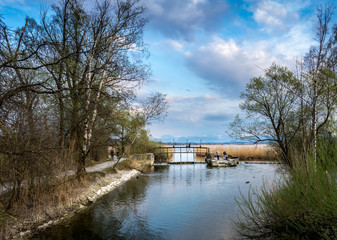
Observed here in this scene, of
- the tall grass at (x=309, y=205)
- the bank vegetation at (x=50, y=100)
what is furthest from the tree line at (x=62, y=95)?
the tall grass at (x=309, y=205)

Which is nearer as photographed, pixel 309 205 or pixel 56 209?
pixel 309 205

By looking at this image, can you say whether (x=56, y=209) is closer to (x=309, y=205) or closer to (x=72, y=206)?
(x=72, y=206)

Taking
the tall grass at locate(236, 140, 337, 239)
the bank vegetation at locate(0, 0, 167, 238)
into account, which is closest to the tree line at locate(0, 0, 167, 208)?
the bank vegetation at locate(0, 0, 167, 238)

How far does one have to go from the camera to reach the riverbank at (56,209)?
7.98 meters

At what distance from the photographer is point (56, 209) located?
1018cm

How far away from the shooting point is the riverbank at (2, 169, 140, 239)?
7984mm

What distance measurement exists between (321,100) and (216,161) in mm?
22945

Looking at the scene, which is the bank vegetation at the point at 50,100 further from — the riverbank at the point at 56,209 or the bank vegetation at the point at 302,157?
the bank vegetation at the point at 302,157

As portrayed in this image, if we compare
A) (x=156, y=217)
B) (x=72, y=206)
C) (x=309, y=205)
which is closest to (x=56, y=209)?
(x=72, y=206)

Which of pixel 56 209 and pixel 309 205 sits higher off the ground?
pixel 309 205

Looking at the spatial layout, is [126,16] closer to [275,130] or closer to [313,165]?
[275,130]

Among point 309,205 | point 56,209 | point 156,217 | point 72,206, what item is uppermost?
point 309,205

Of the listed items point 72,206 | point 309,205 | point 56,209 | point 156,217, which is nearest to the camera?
point 309,205

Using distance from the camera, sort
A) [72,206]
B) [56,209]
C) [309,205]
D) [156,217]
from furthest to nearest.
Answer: [72,206], [156,217], [56,209], [309,205]
